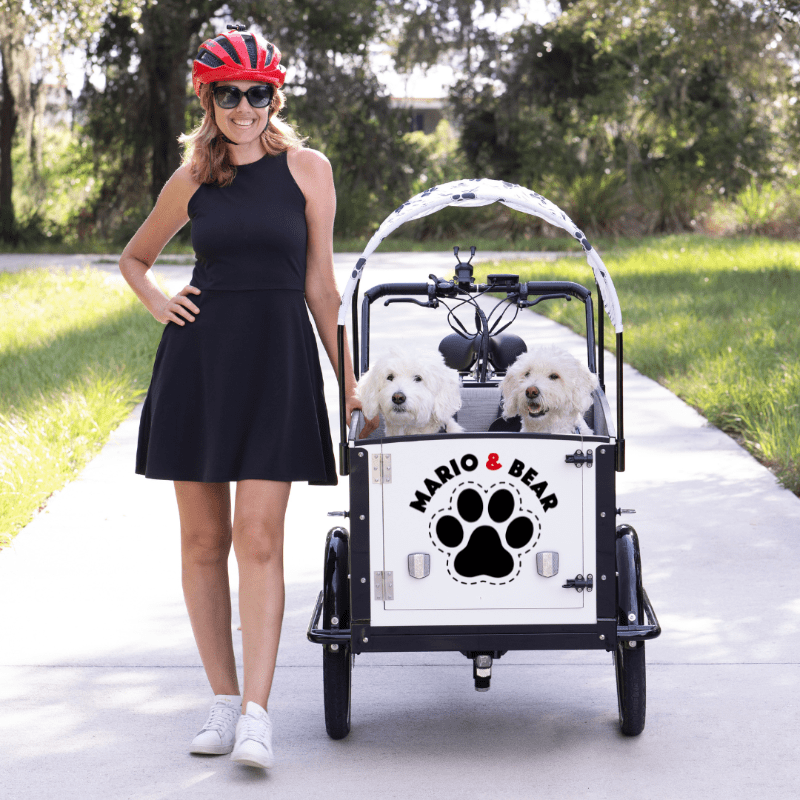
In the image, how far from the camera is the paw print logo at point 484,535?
3.10 metres

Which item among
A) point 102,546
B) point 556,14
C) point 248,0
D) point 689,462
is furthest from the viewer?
point 556,14

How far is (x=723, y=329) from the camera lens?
33.8 feet

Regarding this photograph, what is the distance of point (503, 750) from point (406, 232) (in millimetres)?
23115

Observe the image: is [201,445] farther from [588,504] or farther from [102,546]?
[102,546]

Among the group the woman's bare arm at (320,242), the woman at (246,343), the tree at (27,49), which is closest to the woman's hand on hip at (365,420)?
the woman's bare arm at (320,242)

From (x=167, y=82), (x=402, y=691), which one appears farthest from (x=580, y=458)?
(x=167, y=82)

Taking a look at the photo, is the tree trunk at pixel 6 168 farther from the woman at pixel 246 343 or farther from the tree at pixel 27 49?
the woman at pixel 246 343

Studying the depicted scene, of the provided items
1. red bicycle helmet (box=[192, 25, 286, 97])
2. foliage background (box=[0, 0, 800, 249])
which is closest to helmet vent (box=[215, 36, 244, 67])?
red bicycle helmet (box=[192, 25, 286, 97])

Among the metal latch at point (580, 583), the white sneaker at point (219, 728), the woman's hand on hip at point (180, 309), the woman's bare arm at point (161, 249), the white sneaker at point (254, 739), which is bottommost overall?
the white sneaker at point (219, 728)

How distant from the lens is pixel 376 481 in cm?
311

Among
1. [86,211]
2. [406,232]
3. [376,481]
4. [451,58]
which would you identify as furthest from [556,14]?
[376,481]

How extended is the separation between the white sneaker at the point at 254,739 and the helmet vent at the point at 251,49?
171cm

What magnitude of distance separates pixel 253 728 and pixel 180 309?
112cm

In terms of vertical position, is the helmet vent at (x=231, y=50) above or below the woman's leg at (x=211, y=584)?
above
